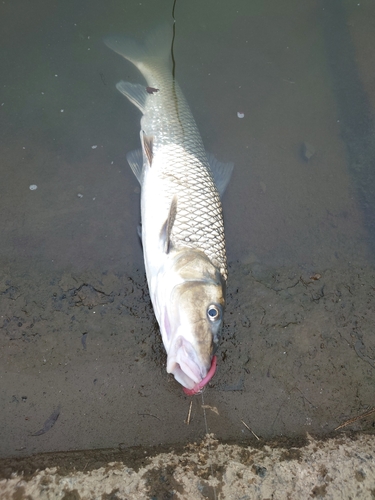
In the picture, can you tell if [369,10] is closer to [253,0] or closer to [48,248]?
[253,0]

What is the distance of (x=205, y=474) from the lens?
85.4 inches

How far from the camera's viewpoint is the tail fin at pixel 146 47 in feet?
11.8

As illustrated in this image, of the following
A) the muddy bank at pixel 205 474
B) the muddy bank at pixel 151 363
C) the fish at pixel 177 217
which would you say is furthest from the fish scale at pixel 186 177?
the muddy bank at pixel 205 474

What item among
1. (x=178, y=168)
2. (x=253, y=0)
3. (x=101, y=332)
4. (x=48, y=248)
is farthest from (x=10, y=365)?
(x=253, y=0)

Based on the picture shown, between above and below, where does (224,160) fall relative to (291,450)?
above

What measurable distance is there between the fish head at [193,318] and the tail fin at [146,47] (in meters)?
2.28

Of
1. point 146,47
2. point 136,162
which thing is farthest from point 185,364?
point 146,47

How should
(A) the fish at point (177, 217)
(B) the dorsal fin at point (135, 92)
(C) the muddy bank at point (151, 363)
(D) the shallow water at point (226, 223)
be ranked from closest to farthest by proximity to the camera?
1. (A) the fish at point (177, 217)
2. (C) the muddy bank at point (151, 363)
3. (D) the shallow water at point (226, 223)
4. (B) the dorsal fin at point (135, 92)

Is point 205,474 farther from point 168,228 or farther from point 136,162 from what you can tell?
point 136,162

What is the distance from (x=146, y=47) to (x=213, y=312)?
298 cm

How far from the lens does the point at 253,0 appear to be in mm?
4414

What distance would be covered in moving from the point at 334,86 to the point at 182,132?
213cm

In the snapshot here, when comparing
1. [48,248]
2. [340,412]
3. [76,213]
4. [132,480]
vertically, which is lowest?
[132,480]

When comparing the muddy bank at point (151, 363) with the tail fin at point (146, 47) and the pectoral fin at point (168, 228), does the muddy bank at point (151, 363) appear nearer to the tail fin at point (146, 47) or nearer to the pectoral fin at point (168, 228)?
the pectoral fin at point (168, 228)
